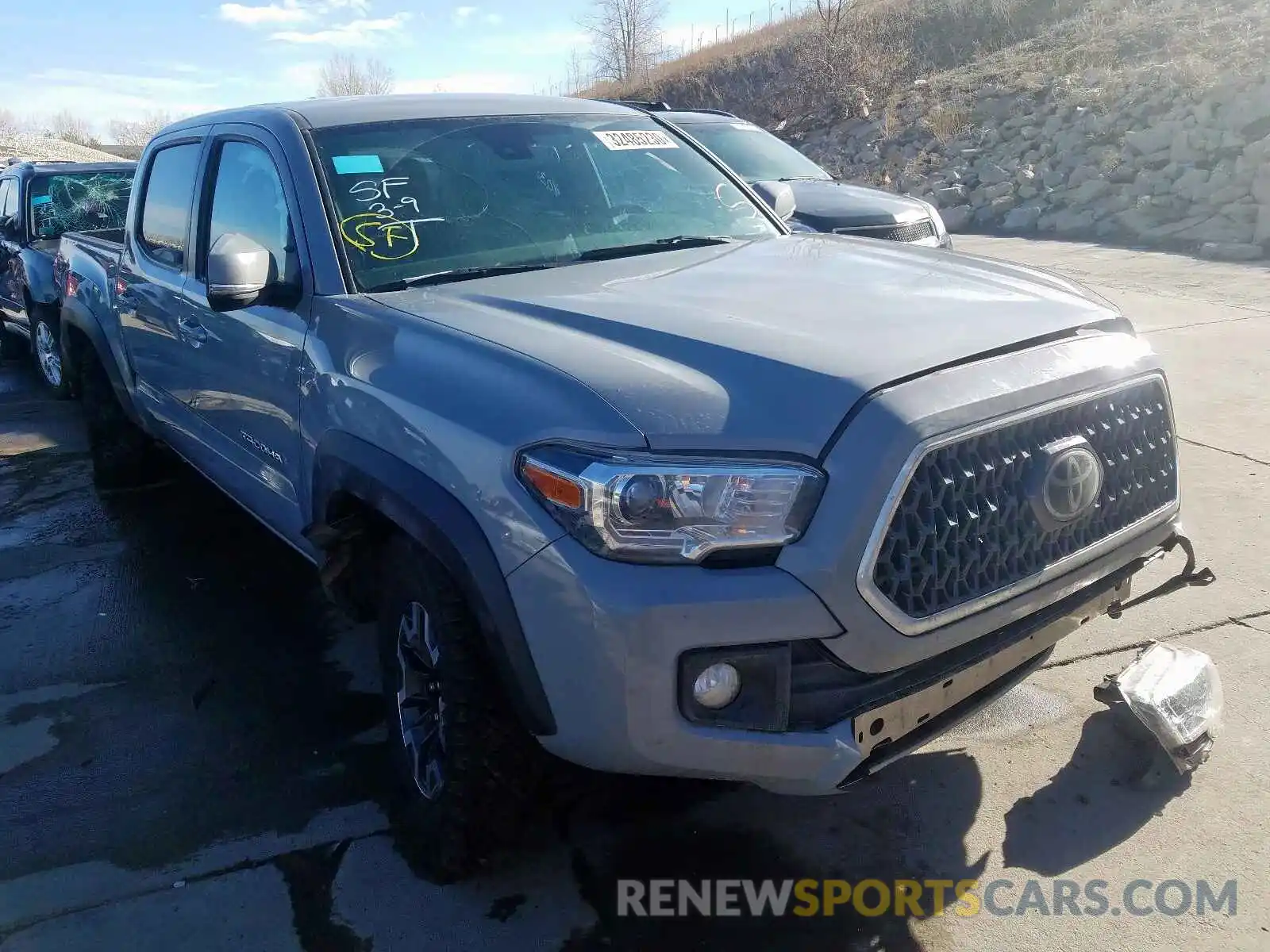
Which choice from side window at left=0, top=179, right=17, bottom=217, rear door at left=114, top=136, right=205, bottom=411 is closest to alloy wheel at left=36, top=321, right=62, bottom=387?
side window at left=0, top=179, right=17, bottom=217

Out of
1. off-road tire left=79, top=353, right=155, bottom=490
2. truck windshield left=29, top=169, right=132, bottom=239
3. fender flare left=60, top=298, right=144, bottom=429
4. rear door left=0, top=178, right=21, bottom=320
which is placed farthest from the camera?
rear door left=0, top=178, right=21, bottom=320

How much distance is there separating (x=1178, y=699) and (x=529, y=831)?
6.17ft

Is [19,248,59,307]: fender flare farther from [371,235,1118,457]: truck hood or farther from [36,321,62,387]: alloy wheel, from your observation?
[371,235,1118,457]: truck hood

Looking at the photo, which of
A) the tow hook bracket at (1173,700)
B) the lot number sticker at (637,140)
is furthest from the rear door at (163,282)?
the tow hook bracket at (1173,700)

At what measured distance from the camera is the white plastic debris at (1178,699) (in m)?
2.91

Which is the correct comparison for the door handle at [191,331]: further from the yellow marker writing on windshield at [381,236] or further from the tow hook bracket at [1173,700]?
the tow hook bracket at [1173,700]

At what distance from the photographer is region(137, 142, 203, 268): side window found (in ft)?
14.1

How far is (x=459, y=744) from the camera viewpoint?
8.27 feet

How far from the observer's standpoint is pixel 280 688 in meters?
3.84

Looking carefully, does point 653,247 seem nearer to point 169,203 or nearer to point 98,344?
point 169,203

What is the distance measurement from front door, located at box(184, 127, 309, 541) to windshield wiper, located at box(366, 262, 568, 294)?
26cm

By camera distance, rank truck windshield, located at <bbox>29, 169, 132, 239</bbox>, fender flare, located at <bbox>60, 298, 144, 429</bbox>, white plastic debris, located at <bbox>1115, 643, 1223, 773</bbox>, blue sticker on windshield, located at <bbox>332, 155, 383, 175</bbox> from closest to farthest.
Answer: white plastic debris, located at <bbox>1115, 643, 1223, 773</bbox>, blue sticker on windshield, located at <bbox>332, 155, 383, 175</bbox>, fender flare, located at <bbox>60, 298, 144, 429</bbox>, truck windshield, located at <bbox>29, 169, 132, 239</bbox>

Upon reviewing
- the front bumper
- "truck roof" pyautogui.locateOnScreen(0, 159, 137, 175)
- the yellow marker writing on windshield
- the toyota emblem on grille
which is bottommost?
the front bumper

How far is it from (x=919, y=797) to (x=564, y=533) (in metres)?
1.50
